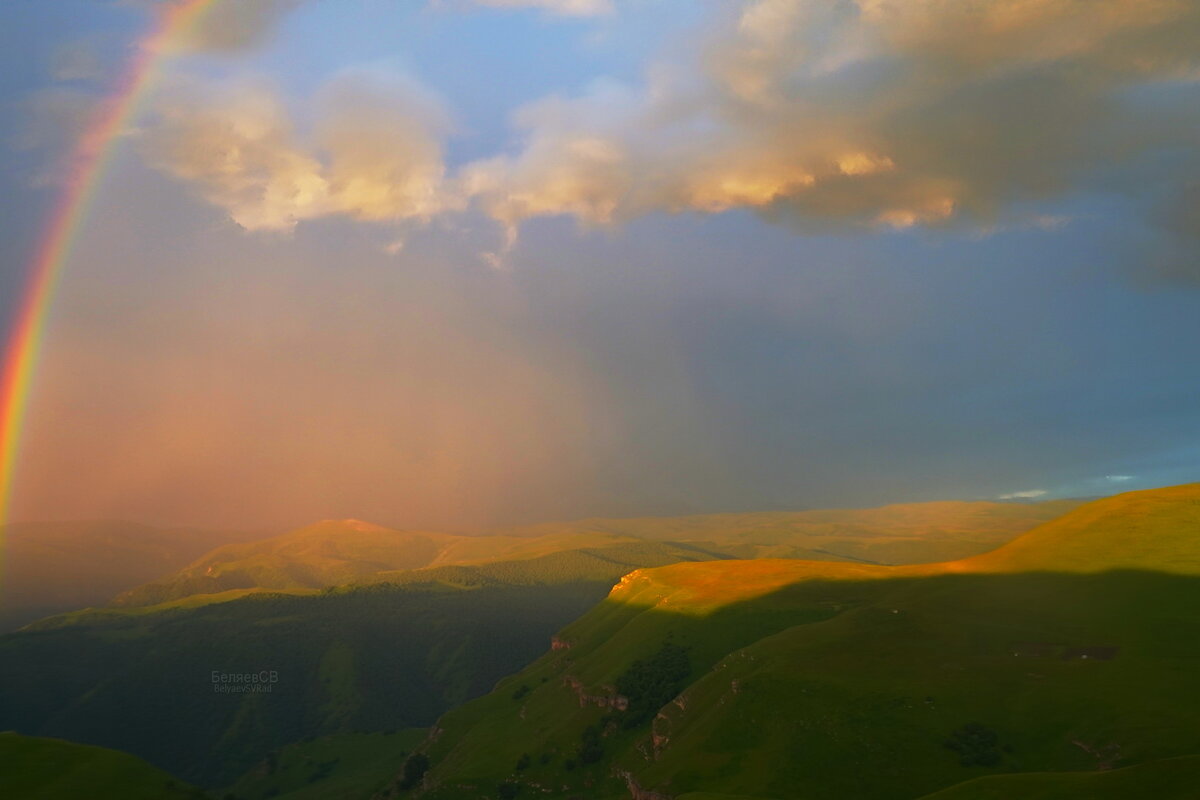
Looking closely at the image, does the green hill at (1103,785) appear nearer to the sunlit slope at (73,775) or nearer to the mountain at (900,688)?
the mountain at (900,688)

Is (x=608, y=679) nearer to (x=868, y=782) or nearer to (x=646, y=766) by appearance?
(x=646, y=766)

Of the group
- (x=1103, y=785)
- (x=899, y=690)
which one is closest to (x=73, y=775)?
(x=899, y=690)

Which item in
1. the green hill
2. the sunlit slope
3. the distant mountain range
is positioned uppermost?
the green hill

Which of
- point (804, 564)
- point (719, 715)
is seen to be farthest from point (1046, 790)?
point (804, 564)

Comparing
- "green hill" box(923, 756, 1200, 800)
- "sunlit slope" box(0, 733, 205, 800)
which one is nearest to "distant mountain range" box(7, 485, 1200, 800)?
"green hill" box(923, 756, 1200, 800)

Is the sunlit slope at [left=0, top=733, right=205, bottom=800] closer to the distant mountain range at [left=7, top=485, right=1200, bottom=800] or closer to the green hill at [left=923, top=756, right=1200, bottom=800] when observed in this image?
the distant mountain range at [left=7, top=485, right=1200, bottom=800]

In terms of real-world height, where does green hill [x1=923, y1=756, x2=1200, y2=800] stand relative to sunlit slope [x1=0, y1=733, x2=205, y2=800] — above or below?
above

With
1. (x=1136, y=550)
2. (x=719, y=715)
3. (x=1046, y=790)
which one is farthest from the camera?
(x=1136, y=550)
